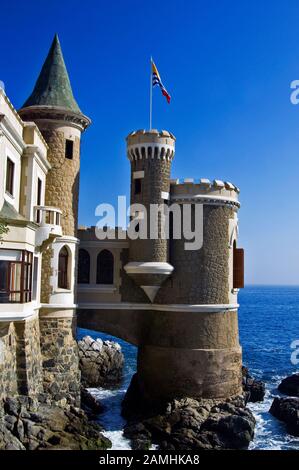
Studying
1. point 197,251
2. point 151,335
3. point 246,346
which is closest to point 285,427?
point 151,335

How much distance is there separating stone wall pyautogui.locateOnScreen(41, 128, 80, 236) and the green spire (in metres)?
1.55

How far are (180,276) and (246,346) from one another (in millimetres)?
42214

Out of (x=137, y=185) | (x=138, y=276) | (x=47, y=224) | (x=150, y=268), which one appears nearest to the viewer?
(x=47, y=224)

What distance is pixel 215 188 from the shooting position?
28688 millimetres

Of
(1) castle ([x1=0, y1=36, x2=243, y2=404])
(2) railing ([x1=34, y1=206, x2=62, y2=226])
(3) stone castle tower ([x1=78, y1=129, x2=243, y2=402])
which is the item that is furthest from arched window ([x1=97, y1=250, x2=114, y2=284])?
(2) railing ([x1=34, y1=206, x2=62, y2=226])

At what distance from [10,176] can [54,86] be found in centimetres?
820

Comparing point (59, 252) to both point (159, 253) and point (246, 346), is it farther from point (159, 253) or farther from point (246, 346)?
point (246, 346)

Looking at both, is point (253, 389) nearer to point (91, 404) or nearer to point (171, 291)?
point (91, 404)

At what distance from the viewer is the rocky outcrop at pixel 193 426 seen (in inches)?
964

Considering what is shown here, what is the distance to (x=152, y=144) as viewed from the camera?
91.8 ft

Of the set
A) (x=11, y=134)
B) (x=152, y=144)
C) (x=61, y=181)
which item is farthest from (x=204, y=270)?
(x=11, y=134)

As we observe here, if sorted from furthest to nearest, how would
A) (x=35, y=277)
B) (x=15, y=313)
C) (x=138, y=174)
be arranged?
(x=138, y=174) < (x=35, y=277) < (x=15, y=313)

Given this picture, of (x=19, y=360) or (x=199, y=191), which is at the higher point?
(x=199, y=191)

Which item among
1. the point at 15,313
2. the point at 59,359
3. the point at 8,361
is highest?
the point at 15,313
